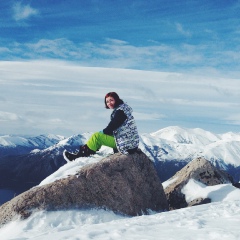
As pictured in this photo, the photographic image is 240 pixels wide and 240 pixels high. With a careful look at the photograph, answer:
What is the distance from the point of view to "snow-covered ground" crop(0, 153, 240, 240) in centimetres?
825

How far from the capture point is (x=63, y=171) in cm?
1538

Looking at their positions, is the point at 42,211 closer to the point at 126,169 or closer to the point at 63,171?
the point at 63,171

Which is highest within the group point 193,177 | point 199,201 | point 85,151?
point 85,151

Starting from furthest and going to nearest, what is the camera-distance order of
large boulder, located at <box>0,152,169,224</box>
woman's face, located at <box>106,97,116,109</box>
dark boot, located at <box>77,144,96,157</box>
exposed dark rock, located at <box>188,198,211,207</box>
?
exposed dark rock, located at <box>188,198,211,207</box>, dark boot, located at <box>77,144,96,157</box>, woman's face, located at <box>106,97,116,109</box>, large boulder, located at <box>0,152,169,224</box>

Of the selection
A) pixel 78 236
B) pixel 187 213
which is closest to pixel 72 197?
pixel 187 213

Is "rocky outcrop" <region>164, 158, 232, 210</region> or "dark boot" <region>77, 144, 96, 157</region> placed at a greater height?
"dark boot" <region>77, 144, 96, 157</region>

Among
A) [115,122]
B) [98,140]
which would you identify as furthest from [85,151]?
[115,122]

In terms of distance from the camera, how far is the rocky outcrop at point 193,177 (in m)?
18.5

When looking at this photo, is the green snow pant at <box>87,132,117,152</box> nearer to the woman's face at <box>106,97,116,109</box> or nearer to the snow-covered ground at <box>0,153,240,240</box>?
the snow-covered ground at <box>0,153,240,240</box>

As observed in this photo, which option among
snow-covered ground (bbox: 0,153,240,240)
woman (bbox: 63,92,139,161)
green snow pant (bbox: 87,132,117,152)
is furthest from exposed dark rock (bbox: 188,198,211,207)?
green snow pant (bbox: 87,132,117,152)

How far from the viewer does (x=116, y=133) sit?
1501cm

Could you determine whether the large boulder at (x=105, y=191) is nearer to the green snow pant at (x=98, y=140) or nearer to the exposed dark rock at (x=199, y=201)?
the green snow pant at (x=98, y=140)

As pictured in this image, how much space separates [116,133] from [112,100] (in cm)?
129

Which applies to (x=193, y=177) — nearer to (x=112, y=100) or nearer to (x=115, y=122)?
(x=115, y=122)
